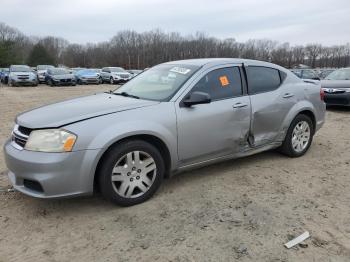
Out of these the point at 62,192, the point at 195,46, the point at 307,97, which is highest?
the point at 195,46

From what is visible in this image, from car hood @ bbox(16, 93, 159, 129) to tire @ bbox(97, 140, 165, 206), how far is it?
432 millimetres

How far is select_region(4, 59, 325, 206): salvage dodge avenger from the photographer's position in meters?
3.28

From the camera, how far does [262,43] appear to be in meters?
110

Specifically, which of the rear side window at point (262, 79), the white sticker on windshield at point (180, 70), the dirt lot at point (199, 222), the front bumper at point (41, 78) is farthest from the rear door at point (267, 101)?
the front bumper at point (41, 78)

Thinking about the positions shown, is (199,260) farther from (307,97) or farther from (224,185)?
(307,97)

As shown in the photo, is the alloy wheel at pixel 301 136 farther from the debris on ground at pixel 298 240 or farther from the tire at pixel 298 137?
the debris on ground at pixel 298 240

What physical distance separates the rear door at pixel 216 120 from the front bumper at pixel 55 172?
1.10m

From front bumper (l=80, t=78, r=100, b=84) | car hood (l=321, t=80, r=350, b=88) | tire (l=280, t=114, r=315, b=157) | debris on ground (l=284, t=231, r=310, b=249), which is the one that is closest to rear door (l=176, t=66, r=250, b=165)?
tire (l=280, t=114, r=315, b=157)

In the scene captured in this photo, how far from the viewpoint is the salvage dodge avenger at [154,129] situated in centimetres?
328

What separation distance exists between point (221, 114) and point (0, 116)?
7.91 m

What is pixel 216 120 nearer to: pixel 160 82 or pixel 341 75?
pixel 160 82

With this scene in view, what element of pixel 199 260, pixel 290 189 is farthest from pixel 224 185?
pixel 199 260

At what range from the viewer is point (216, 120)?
4.13 meters

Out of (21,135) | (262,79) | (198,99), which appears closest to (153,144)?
(198,99)
